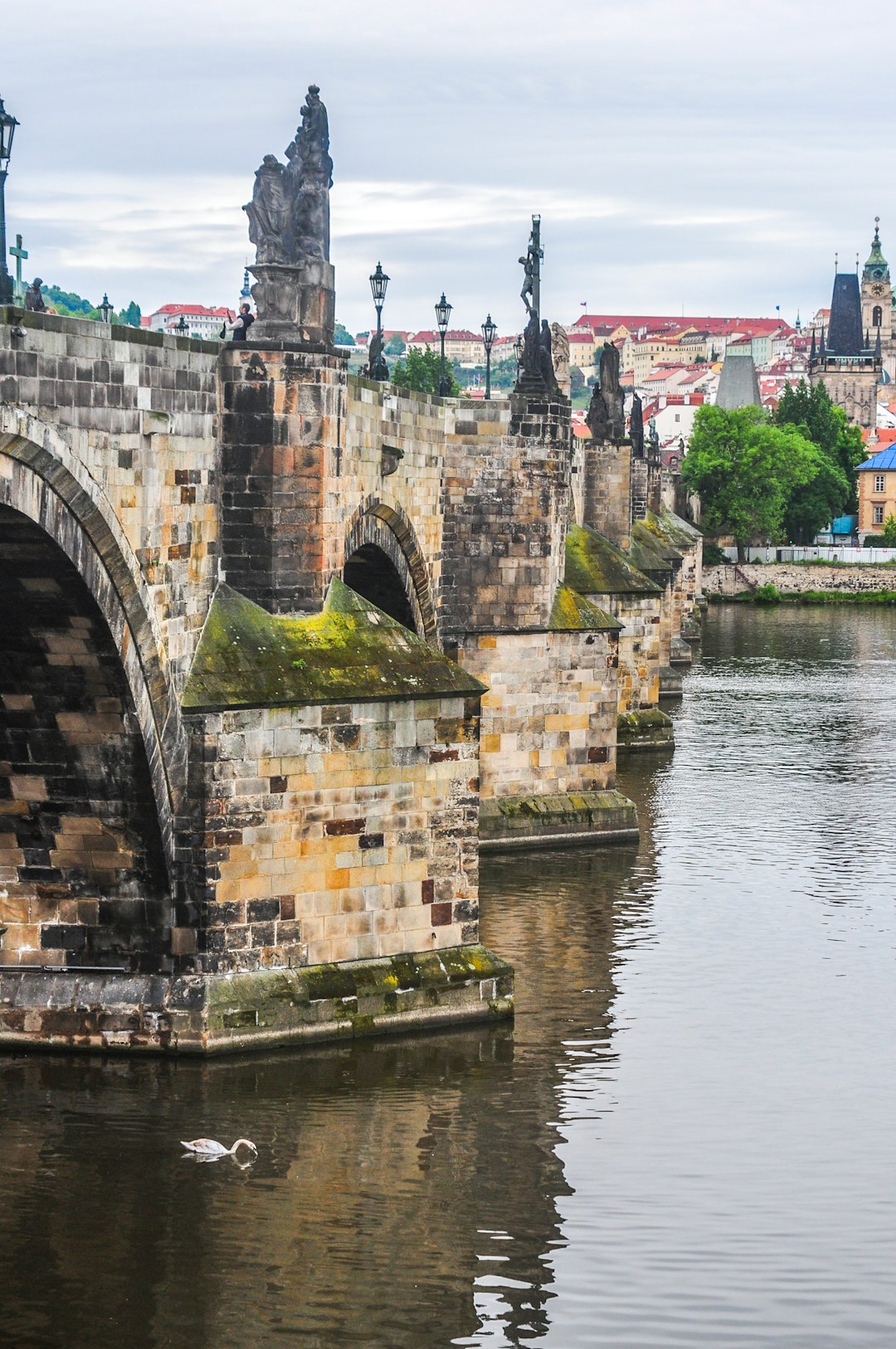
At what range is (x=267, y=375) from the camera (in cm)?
2130

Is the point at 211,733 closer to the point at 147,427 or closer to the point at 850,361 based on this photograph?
the point at 147,427

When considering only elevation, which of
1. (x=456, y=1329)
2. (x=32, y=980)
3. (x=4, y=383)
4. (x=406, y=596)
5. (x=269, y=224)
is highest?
(x=269, y=224)

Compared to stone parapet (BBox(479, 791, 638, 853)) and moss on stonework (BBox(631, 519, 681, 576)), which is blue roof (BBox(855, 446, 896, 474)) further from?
stone parapet (BBox(479, 791, 638, 853))

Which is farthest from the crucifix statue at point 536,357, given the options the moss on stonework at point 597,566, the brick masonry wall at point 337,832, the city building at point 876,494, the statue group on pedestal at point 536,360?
the city building at point 876,494

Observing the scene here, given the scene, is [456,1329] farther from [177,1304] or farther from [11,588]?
[11,588]

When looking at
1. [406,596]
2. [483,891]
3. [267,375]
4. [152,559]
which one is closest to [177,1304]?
[152,559]

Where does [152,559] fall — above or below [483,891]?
above

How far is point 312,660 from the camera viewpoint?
21.0 m

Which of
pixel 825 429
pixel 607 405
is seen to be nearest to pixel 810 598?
pixel 825 429

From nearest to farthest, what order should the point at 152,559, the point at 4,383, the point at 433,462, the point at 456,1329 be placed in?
the point at 456,1329
the point at 4,383
the point at 152,559
the point at 433,462

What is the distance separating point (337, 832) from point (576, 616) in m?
13.4

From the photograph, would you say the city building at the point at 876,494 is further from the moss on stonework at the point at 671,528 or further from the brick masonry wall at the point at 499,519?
the brick masonry wall at the point at 499,519

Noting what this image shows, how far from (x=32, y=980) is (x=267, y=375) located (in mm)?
6471

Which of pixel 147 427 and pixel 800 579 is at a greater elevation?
pixel 147 427
